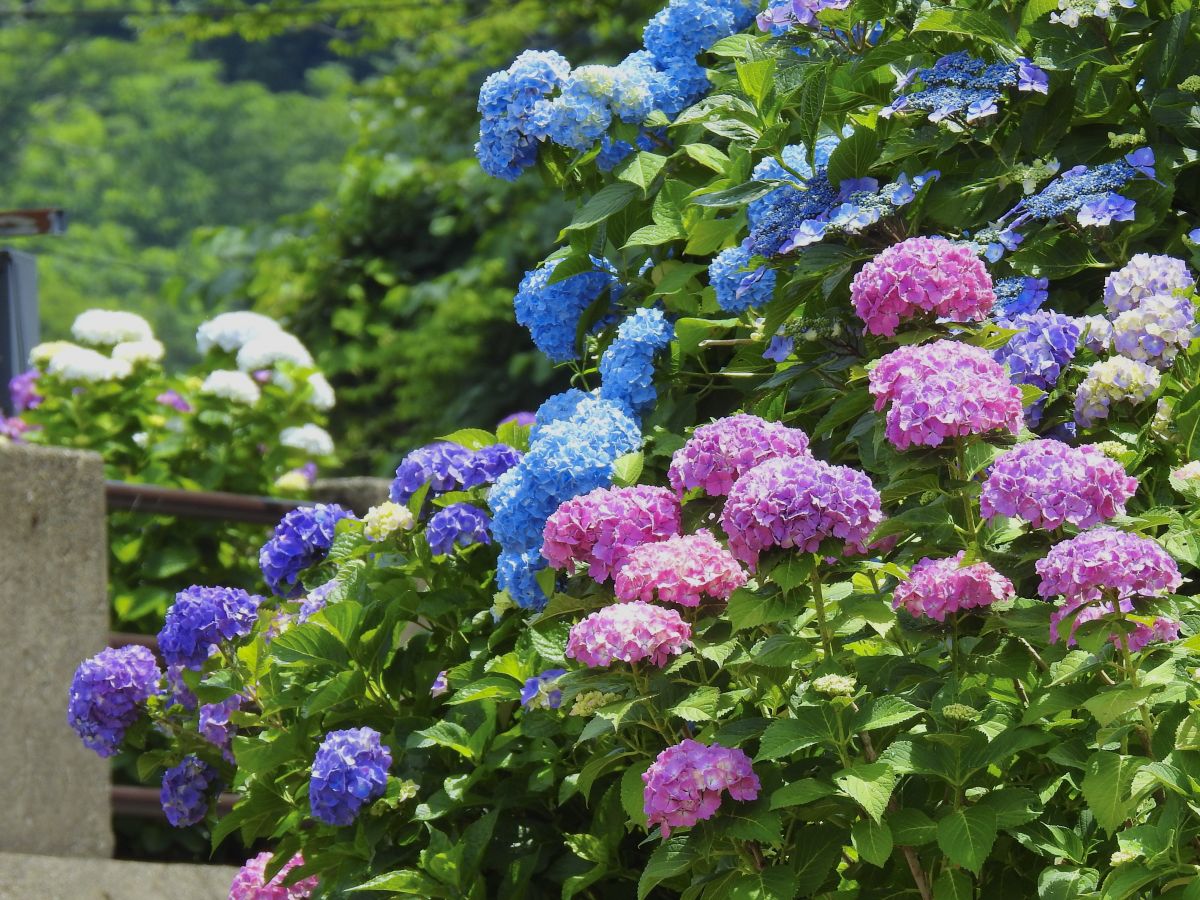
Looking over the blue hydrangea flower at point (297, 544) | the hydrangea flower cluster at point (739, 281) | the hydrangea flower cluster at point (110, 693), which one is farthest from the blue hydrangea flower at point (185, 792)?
the hydrangea flower cluster at point (739, 281)

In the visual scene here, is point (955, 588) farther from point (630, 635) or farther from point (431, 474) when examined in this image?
point (431, 474)

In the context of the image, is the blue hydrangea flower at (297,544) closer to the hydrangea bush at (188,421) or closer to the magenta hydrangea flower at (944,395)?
the magenta hydrangea flower at (944,395)

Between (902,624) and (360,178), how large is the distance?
7.41 metres

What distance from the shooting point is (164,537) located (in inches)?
195


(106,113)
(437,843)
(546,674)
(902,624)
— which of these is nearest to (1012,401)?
(902,624)

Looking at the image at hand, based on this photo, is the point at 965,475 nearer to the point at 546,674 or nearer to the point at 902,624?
the point at 902,624

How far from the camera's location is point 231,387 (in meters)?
5.20

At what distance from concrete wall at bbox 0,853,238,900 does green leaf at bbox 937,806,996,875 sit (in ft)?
7.37

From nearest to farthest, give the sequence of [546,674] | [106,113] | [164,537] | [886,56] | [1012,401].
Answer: [1012,401]
[546,674]
[886,56]
[164,537]
[106,113]

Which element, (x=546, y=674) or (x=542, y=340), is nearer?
(x=546, y=674)

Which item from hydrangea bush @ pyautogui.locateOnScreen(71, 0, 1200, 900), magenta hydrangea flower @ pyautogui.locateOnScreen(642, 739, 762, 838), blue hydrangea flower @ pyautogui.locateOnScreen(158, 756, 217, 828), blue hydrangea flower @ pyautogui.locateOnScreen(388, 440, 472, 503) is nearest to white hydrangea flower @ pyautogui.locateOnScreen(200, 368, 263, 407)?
hydrangea bush @ pyautogui.locateOnScreen(71, 0, 1200, 900)

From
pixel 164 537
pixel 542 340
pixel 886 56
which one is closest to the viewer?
pixel 886 56

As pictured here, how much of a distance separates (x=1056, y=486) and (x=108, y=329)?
4.06 m

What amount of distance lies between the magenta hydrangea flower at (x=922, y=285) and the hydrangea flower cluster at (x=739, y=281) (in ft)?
1.45
